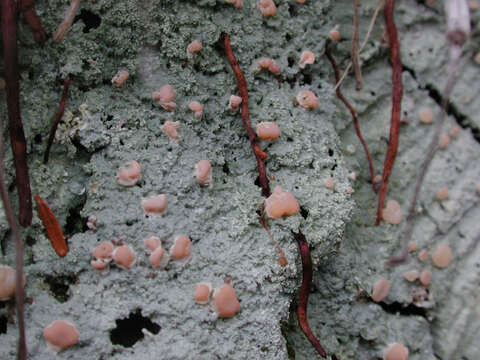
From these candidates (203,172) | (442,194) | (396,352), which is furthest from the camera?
(442,194)

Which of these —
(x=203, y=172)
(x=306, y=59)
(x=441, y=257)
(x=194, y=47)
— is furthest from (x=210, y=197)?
(x=441, y=257)

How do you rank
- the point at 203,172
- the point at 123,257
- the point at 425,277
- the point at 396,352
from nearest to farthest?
the point at 123,257, the point at 203,172, the point at 396,352, the point at 425,277

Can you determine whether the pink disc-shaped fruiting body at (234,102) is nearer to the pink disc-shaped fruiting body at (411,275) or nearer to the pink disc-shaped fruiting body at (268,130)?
the pink disc-shaped fruiting body at (268,130)

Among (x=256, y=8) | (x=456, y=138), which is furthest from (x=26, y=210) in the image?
(x=456, y=138)

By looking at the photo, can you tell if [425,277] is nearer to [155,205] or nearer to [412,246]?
[412,246]

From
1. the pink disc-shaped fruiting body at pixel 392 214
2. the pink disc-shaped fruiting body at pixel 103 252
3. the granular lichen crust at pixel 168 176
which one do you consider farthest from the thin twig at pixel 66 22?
the pink disc-shaped fruiting body at pixel 392 214

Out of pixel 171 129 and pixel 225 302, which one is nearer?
pixel 225 302

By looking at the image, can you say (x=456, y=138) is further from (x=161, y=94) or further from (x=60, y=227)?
(x=60, y=227)
